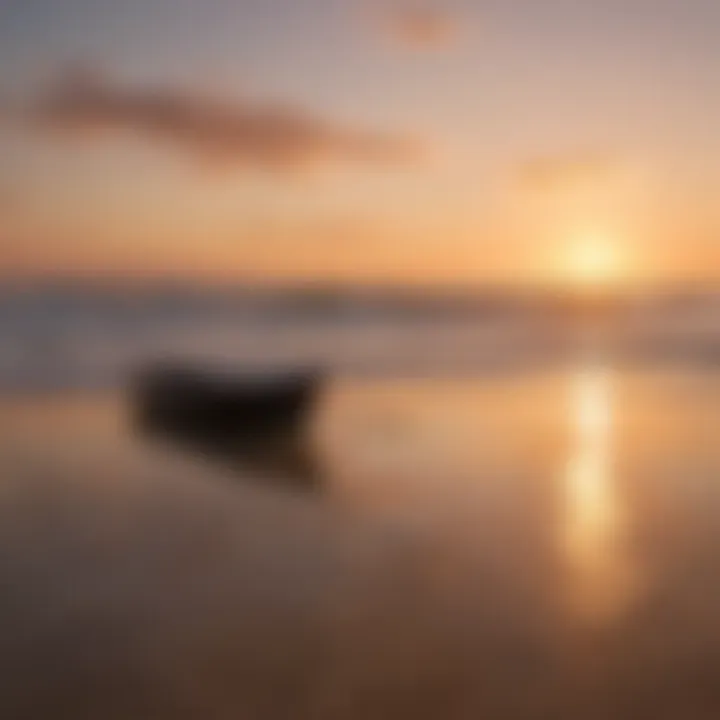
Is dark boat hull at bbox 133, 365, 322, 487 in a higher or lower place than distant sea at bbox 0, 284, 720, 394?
lower

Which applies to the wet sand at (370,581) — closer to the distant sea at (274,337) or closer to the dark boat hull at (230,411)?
the dark boat hull at (230,411)

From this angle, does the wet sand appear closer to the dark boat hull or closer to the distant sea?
the dark boat hull

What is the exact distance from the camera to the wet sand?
1.73 metres

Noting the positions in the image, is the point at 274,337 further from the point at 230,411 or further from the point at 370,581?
the point at 370,581

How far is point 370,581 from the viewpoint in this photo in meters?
2.35

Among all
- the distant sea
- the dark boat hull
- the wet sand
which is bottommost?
the wet sand

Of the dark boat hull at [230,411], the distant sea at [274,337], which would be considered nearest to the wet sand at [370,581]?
the dark boat hull at [230,411]

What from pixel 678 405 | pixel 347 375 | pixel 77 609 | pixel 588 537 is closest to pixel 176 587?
pixel 77 609

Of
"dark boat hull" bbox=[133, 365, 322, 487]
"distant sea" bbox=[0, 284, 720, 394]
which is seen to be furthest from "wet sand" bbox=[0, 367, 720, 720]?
"distant sea" bbox=[0, 284, 720, 394]

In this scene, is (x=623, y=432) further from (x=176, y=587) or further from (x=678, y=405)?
(x=176, y=587)

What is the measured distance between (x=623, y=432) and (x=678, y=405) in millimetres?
1017

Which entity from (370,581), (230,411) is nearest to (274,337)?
(230,411)

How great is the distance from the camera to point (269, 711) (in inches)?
65.2

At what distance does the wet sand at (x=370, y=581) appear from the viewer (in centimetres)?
173
